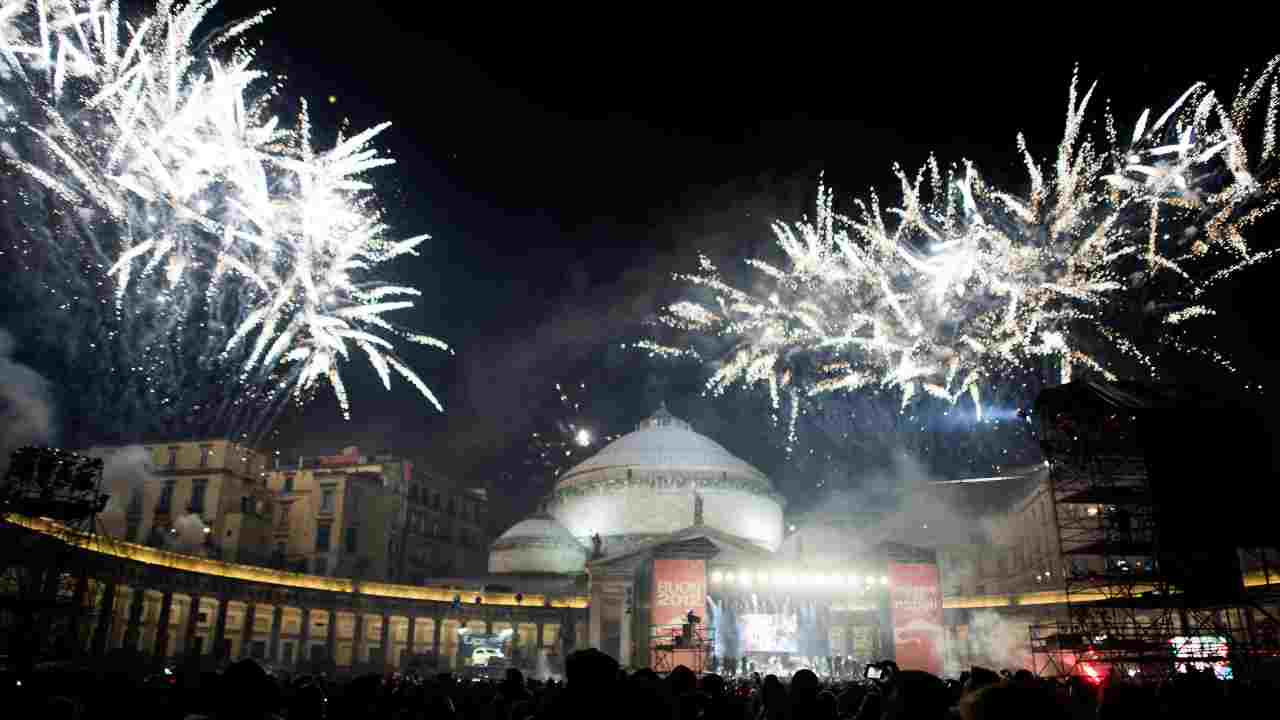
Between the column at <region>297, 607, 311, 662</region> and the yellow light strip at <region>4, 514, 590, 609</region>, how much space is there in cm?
253

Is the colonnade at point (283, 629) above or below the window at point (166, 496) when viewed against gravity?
below

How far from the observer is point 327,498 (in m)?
77.6

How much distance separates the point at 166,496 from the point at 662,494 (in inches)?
1674

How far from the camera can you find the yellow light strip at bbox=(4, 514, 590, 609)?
39.9 m

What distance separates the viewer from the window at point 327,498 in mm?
77438

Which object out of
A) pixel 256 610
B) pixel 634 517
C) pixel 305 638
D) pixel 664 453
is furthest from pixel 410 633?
pixel 664 453

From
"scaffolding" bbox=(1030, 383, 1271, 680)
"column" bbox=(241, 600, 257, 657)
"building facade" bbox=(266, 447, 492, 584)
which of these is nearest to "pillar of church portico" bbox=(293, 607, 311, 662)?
"column" bbox=(241, 600, 257, 657)

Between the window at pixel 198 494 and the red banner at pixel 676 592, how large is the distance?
125 ft

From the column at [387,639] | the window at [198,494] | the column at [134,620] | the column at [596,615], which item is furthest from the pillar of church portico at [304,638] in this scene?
the column at [596,615]

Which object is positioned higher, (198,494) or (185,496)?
(198,494)

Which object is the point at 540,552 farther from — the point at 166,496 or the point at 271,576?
the point at 166,496

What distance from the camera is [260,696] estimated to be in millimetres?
6773

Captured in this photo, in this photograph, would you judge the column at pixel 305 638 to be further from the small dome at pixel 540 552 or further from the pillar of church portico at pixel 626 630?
the pillar of church portico at pixel 626 630

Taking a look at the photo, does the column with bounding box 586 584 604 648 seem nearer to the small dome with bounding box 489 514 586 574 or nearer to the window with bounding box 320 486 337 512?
the small dome with bounding box 489 514 586 574
